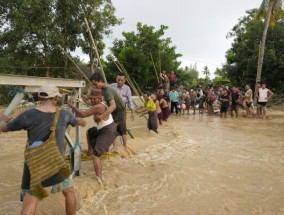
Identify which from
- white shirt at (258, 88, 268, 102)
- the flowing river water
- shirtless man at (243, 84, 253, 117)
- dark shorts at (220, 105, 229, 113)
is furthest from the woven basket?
dark shorts at (220, 105, 229, 113)

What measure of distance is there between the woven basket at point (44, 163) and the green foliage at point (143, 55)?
21.9 meters

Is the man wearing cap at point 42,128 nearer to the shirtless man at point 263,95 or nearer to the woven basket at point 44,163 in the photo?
the woven basket at point 44,163

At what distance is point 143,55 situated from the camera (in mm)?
24938

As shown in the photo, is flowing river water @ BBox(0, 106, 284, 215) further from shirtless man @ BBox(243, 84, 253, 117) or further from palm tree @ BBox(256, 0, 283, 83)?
palm tree @ BBox(256, 0, 283, 83)

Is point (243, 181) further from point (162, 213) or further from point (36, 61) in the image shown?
point (36, 61)

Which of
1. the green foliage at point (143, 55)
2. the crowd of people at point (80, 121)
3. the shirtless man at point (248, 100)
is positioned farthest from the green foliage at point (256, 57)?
the crowd of people at point (80, 121)

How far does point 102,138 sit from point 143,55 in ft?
68.0

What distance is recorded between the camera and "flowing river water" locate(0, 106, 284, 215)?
4.02 m

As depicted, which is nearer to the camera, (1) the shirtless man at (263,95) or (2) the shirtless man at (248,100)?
(1) the shirtless man at (263,95)

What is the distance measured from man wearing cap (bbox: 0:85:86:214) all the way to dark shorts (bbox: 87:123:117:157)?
1499mm

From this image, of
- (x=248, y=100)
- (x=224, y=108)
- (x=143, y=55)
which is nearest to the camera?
(x=248, y=100)

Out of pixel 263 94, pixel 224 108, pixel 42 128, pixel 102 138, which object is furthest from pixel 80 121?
Answer: pixel 224 108

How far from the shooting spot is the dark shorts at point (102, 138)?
15.2ft

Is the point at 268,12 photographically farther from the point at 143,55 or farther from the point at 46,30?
the point at 46,30
